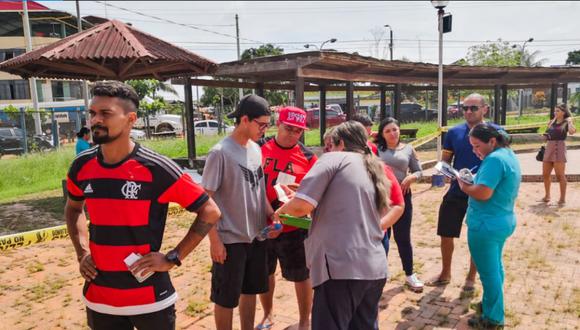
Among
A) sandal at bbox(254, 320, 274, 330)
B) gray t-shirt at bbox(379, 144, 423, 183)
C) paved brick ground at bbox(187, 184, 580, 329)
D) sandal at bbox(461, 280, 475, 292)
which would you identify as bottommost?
paved brick ground at bbox(187, 184, 580, 329)

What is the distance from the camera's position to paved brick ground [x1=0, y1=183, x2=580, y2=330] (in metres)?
3.84

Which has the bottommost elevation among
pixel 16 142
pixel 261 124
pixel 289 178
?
pixel 16 142

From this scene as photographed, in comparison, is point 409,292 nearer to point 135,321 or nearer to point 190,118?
point 135,321

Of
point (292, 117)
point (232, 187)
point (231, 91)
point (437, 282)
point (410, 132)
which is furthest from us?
point (231, 91)

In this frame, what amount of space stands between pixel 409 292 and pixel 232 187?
2420 mm

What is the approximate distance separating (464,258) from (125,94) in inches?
181

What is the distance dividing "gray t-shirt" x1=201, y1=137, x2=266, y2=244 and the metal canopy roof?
7.08 meters

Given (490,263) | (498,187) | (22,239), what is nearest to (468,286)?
(490,263)

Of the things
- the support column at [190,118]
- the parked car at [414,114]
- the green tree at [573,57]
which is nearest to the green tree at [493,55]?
the parked car at [414,114]

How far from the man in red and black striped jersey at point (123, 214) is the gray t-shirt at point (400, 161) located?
259 cm

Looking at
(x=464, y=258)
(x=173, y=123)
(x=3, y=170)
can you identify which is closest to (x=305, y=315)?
Answer: (x=464, y=258)

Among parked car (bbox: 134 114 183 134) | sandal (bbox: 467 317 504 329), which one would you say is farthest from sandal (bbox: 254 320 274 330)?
parked car (bbox: 134 114 183 134)

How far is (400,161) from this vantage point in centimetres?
435

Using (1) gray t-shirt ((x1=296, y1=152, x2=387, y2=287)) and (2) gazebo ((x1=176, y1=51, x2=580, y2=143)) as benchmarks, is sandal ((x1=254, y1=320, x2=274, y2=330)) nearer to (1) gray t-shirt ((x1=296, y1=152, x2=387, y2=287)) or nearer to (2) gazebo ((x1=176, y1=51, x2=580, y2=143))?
(1) gray t-shirt ((x1=296, y1=152, x2=387, y2=287))
